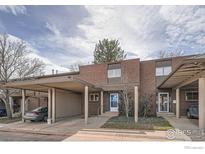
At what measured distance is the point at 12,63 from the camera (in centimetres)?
1636

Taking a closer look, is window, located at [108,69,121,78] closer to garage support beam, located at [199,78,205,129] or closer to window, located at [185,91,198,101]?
window, located at [185,91,198,101]

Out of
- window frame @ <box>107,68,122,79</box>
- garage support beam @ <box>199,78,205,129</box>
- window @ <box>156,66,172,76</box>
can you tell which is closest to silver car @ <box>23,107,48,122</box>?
window frame @ <box>107,68,122,79</box>

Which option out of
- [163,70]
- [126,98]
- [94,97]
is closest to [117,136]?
[126,98]

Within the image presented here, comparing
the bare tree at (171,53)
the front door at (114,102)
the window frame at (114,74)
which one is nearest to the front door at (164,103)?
the bare tree at (171,53)

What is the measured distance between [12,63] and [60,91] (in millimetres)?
4692

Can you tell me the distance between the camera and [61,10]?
7.62 metres

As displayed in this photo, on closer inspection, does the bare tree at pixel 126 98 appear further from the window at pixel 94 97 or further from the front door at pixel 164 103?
the window at pixel 94 97

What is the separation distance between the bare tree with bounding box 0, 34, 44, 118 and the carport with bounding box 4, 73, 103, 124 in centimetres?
94

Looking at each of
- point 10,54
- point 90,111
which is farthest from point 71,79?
point 90,111

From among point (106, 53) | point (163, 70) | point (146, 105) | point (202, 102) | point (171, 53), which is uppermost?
point (106, 53)

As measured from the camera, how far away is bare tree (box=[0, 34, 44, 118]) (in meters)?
15.9

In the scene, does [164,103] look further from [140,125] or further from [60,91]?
[60,91]
